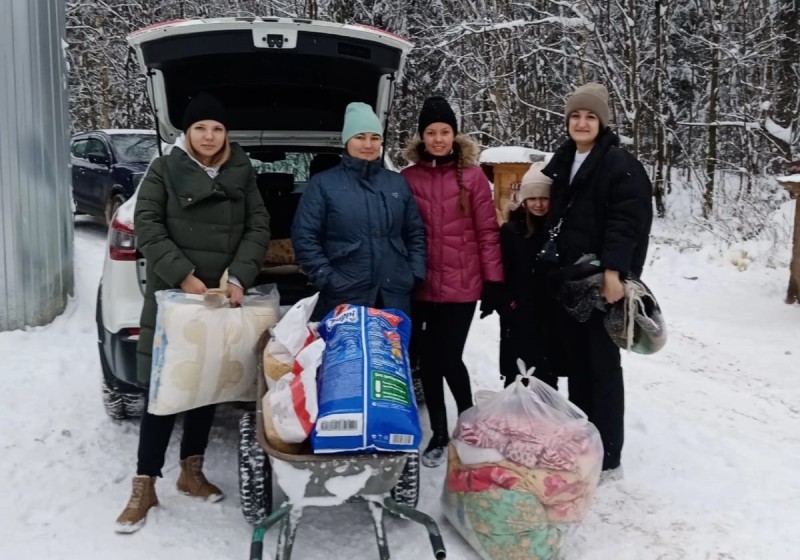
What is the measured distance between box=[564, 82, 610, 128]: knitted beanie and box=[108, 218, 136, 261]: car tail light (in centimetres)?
229

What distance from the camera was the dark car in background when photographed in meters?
10.4

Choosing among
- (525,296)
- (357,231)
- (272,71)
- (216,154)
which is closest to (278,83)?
(272,71)

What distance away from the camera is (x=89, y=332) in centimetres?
566

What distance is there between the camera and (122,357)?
3.48m

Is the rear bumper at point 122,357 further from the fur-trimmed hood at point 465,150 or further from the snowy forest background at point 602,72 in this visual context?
the snowy forest background at point 602,72

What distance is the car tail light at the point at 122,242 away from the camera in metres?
3.51

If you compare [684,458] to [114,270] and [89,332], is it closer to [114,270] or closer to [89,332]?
[114,270]

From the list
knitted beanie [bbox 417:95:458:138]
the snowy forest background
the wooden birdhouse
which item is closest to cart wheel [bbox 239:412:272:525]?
knitted beanie [bbox 417:95:458:138]

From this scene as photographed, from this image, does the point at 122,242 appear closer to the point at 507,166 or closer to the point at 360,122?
the point at 360,122

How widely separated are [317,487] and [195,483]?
1097 mm

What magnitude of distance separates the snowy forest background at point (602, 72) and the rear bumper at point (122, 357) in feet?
31.3

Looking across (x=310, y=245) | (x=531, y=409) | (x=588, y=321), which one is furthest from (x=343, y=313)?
(x=588, y=321)

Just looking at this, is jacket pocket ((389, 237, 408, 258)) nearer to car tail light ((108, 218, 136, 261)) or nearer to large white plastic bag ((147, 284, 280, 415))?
large white plastic bag ((147, 284, 280, 415))

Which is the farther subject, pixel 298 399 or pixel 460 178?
pixel 460 178
